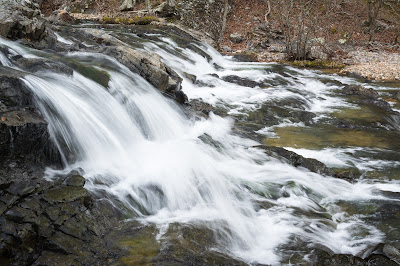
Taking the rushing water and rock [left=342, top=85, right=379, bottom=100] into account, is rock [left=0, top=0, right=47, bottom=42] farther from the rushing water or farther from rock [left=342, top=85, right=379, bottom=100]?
rock [left=342, top=85, right=379, bottom=100]

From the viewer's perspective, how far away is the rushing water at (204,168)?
14.9 ft

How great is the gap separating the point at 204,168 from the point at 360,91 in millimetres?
8340

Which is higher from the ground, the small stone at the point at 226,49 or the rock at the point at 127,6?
the rock at the point at 127,6

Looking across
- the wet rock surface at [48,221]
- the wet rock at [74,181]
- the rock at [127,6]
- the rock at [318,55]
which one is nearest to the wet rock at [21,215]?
the wet rock surface at [48,221]

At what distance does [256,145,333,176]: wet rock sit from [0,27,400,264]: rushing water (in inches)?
5.2

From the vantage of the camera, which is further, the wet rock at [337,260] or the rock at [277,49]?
the rock at [277,49]

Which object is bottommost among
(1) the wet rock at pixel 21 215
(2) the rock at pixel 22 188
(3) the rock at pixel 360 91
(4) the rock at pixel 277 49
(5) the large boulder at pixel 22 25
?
(3) the rock at pixel 360 91

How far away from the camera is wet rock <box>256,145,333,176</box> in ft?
20.5

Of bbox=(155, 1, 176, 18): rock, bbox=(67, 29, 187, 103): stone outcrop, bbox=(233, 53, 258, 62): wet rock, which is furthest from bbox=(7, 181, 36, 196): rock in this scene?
bbox=(155, 1, 176, 18): rock

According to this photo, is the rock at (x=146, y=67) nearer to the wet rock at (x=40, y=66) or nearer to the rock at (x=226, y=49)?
the wet rock at (x=40, y=66)

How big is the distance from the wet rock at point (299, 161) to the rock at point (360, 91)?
21.1ft

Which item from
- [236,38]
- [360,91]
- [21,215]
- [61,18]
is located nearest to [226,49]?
[236,38]

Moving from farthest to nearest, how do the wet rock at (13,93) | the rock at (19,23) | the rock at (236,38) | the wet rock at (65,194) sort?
the rock at (236,38)
the rock at (19,23)
the wet rock at (13,93)
the wet rock at (65,194)

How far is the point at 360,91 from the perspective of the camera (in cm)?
1187
